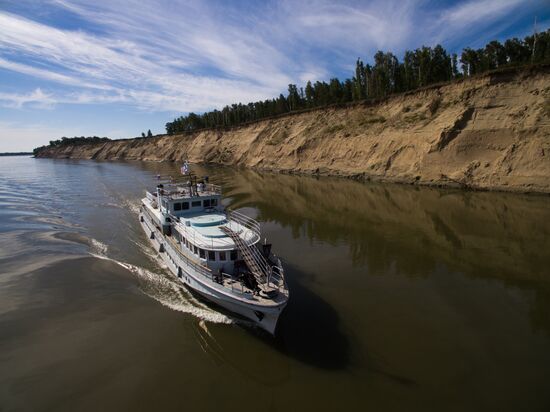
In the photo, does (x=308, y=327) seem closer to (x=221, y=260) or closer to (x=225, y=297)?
(x=225, y=297)

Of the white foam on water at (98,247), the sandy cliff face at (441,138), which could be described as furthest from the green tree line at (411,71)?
the white foam on water at (98,247)

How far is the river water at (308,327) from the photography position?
1025 centimetres

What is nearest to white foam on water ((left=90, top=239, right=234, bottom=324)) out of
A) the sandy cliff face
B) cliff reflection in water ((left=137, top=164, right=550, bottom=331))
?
cliff reflection in water ((left=137, top=164, right=550, bottom=331))

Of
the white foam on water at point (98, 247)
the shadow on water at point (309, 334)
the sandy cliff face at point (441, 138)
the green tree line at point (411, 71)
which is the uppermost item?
the green tree line at point (411, 71)

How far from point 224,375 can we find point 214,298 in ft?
13.3

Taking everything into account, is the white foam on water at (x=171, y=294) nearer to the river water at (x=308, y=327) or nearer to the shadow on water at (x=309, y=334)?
the river water at (x=308, y=327)

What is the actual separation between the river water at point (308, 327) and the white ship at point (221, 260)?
47.1 inches

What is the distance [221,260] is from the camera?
603 inches

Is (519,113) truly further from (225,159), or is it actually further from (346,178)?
(225,159)

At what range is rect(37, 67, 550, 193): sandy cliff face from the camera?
3794 cm

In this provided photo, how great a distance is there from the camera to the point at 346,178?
55.4 meters

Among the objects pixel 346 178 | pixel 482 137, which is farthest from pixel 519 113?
pixel 346 178

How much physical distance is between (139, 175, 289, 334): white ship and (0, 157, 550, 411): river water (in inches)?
47.1

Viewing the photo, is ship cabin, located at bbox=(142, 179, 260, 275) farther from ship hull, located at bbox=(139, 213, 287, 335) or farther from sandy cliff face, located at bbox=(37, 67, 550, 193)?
sandy cliff face, located at bbox=(37, 67, 550, 193)
